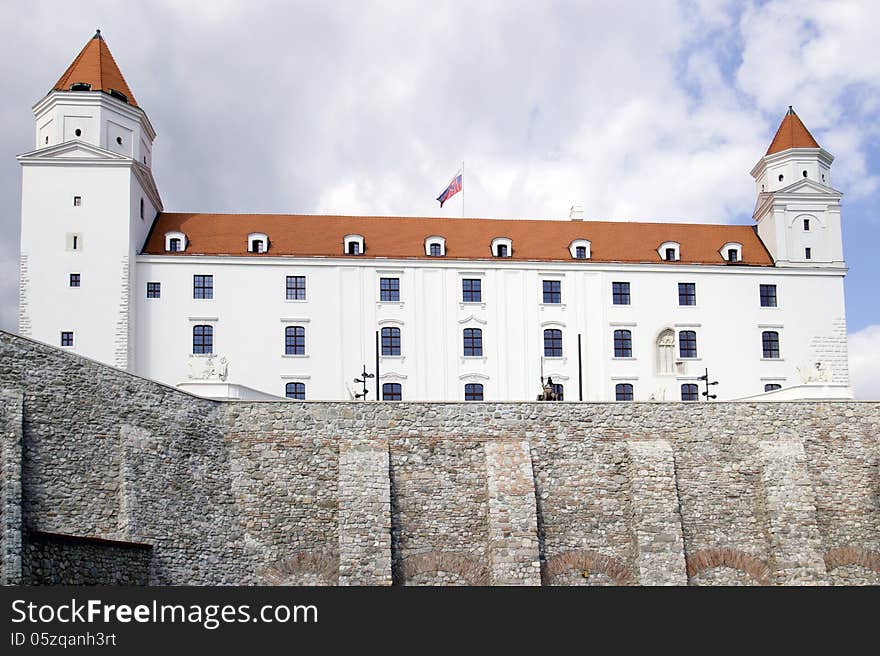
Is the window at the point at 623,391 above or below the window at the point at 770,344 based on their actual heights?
below

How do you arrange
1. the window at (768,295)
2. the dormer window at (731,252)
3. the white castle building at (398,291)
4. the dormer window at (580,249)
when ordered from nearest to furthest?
the white castle building at (398,291)
the window at (768,295)
the dormer window at (580,249)
the dormer window at (731,252)

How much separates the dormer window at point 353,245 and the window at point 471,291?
15.4ft

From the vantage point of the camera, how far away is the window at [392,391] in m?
45.6

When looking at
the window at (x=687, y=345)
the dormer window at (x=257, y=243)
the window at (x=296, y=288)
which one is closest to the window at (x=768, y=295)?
the window at (x=687, y=345)

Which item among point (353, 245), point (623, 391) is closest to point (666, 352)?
point (623, 391)

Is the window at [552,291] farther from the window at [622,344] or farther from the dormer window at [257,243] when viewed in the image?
the dormer window at [257,243]

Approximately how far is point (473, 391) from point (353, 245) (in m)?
8.29

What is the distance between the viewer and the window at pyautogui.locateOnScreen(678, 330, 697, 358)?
1873 inches

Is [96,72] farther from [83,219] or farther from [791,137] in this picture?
[791,137]

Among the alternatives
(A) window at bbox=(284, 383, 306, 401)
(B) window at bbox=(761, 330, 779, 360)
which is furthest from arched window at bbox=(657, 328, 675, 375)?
(A) window at bbox=(284, 383, 306, 401)

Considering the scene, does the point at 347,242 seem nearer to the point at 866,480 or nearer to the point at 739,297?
Answer: the point at 739,297

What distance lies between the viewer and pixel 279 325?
45.8m

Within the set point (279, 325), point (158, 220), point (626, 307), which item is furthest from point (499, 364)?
point (158, 220)

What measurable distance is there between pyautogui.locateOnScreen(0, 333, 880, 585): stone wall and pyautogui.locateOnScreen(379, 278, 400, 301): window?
17.0 m
